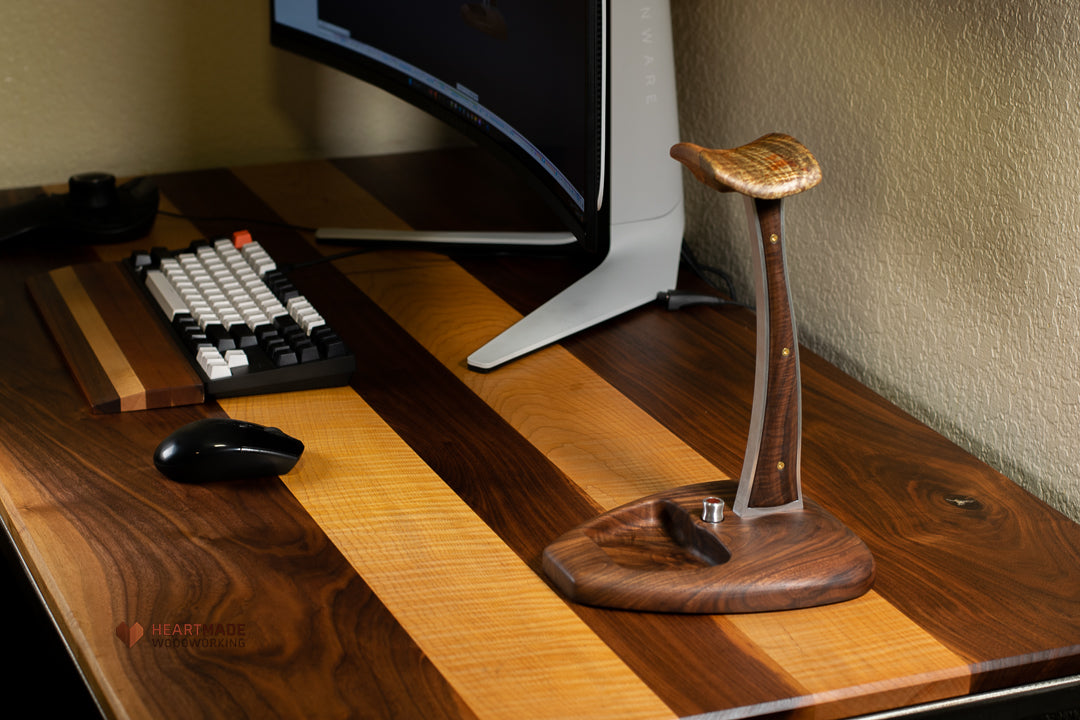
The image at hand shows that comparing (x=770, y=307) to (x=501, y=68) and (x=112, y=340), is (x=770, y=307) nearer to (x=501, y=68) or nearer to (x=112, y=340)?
(x=501, y=68)

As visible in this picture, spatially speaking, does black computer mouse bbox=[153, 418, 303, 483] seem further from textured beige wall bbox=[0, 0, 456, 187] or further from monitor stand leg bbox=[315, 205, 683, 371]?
textured beige wall bbox=[0, 0, 456, 187]

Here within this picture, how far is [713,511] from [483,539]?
0.51 ft

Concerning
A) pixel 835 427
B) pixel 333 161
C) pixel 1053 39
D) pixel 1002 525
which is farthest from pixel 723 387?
pixel 333 161

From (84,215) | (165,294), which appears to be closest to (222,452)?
(165,294)

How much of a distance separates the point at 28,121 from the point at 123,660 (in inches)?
40.4

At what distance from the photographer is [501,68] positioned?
107 cm

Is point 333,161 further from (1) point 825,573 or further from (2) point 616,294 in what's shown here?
(1) point 825,573

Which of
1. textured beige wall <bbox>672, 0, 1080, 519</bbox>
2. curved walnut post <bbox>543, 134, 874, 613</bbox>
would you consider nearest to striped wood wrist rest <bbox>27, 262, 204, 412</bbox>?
curved walnut post <bbox>543, 134, 874, 613</bbox>

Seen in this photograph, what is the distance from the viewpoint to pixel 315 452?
88 centimetres

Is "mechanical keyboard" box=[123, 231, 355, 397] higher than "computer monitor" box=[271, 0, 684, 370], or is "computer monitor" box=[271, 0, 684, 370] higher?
"computer monitor" box=[271, 0, 684, 370]

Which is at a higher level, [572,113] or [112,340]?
[572,113]

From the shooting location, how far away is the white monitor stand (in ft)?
3.47

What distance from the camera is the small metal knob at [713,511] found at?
0.75 metres

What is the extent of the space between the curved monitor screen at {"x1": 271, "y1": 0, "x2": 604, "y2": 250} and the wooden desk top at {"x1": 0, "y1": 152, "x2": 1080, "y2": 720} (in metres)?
0.17
